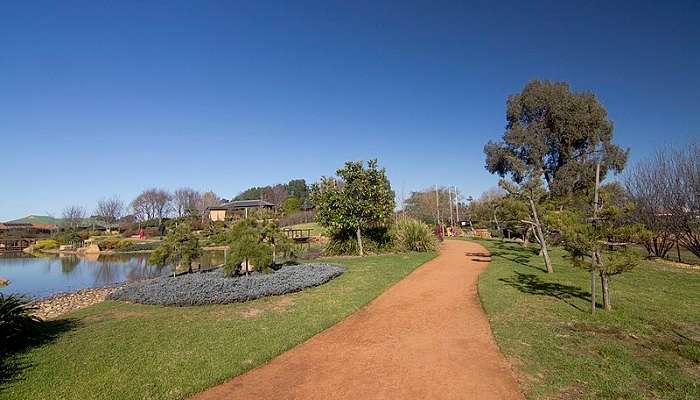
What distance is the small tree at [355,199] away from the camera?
17359 millimetres

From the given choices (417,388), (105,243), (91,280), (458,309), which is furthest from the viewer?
(105,243)

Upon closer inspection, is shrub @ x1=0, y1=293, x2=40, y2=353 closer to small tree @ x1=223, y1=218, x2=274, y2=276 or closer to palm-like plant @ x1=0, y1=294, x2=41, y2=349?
palm-like plant @ x1=0, y1=294, x2=41, y2=349

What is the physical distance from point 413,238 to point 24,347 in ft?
48.9


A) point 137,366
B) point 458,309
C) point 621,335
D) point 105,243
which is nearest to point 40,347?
point 137,366

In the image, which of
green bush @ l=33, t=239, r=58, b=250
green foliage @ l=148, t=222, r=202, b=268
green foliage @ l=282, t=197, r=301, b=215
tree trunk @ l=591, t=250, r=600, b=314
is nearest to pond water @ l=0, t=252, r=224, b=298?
green foliage @ l=148, t=222, r=202, b=268

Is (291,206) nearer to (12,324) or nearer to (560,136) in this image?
(560,136)

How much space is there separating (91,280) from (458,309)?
17413mm

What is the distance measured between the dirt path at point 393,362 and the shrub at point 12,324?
4196mm

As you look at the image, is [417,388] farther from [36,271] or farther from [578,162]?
[36,271]

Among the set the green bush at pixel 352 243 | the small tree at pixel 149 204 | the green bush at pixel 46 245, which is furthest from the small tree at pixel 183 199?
the green bush at pixel 352 243

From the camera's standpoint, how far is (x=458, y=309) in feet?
25.7

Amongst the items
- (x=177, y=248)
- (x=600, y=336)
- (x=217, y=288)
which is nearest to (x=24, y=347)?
(x=217, y=288)

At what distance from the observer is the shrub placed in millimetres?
5887

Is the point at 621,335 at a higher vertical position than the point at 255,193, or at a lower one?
lower
